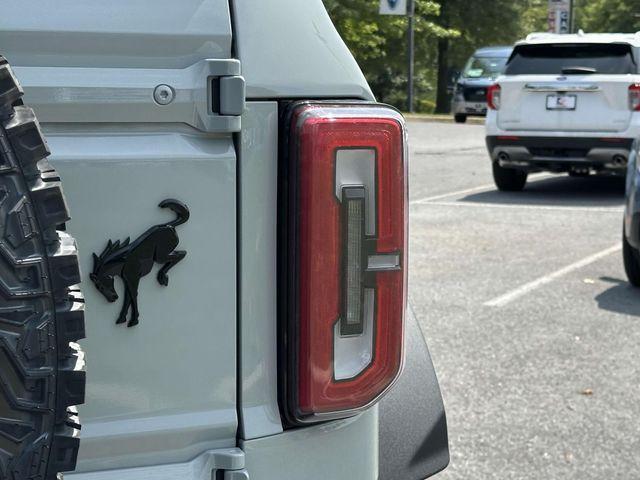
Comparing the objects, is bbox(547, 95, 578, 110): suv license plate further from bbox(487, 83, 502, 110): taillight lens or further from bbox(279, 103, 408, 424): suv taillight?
bbox(279, 103, 408, 424): suv taillight

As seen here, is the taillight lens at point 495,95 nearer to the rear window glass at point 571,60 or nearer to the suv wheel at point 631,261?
the rear window glass at point 571,60

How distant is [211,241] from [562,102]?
1157 cm

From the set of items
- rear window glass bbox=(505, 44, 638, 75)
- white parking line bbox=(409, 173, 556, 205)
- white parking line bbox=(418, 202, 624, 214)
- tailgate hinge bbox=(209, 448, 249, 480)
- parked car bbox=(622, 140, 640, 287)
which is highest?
rear window glass bbox=(505, 44, 638, 75)

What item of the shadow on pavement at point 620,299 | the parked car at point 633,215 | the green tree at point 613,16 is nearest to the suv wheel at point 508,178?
the shadow on pavement at point 620,299

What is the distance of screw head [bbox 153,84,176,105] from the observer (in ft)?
5.81

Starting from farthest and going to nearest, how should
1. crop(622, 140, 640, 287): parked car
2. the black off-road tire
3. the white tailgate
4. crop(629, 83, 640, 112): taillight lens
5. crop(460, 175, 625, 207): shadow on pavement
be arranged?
1. crop(460, 175, 625, 207): shadow on pavement
2. the white tailgate
3. crop(629, 83, 640, 112): taillight lens
4. crop(622, 140, 640, 287): parked car
5. the black off-road tire

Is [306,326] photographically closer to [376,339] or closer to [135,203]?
[376,339]

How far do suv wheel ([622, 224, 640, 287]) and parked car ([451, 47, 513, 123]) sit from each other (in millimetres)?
23041

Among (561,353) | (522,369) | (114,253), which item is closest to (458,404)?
(522,369)

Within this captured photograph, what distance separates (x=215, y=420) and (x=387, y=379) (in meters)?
0.30

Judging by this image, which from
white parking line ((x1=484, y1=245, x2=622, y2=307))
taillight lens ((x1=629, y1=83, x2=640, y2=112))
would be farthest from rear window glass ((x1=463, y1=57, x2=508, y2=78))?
white parking line ((x1=484, y1=245, x2=622, y2=307))

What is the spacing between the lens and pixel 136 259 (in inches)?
70.2

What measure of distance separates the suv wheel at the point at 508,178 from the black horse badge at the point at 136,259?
1220cm

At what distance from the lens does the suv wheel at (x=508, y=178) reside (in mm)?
13930
